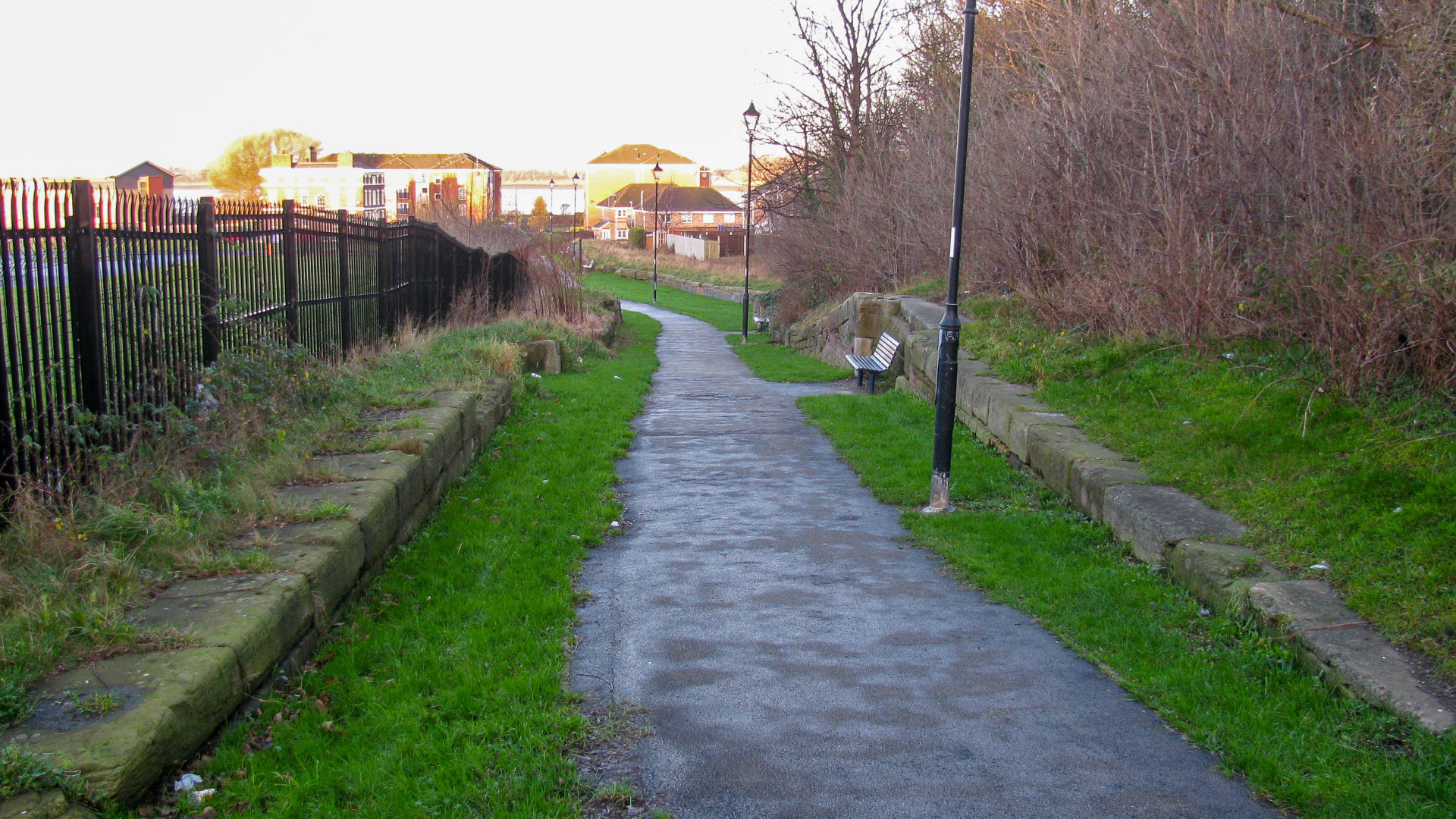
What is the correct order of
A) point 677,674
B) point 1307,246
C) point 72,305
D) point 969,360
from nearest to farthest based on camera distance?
point 677,674, point 72,305, point 1307,246, point 969,360

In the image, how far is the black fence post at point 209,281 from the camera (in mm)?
6965

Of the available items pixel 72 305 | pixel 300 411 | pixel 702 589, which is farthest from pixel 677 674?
pixel 300 411

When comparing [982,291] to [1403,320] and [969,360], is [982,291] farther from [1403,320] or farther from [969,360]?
[1403,320]

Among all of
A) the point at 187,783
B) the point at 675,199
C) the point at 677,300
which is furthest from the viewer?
the point at 675,199

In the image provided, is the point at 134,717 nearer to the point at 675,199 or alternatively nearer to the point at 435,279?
the point at 435,279

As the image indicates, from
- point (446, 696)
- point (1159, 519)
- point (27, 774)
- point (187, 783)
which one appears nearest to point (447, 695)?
point (446, 696)

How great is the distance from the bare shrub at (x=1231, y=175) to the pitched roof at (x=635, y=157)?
112m

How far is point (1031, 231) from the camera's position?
12.3 m

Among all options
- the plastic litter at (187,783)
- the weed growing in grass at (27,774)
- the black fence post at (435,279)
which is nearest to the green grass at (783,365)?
the black fence post at (435,279)

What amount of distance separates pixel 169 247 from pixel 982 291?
11369 millimetres

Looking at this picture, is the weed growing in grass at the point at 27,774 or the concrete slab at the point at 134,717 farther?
the concrete slab at the point at 134,717

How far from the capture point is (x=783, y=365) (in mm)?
19578

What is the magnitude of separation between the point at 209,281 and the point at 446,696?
420 cm

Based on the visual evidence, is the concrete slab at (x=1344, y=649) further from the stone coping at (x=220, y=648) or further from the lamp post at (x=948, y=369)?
the stone coping at (x=220, y=648)
